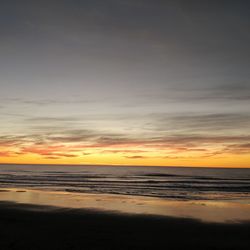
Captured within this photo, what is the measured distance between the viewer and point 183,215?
20.9m

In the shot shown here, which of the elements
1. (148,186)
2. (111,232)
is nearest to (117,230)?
(111,232)

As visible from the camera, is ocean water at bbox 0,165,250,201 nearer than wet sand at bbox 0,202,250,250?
No

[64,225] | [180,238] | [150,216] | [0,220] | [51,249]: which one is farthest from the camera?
[150,216]

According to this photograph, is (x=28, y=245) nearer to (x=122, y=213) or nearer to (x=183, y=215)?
(x=122, y=213)

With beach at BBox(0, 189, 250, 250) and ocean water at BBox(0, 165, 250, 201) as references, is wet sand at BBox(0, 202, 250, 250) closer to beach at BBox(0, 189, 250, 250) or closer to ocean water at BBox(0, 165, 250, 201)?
beach at BBox(0, 189, 250, 250)

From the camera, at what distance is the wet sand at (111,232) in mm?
12586

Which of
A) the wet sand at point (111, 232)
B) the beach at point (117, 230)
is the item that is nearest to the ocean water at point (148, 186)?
the beach at point (117, 230)

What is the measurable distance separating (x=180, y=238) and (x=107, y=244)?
379 cm

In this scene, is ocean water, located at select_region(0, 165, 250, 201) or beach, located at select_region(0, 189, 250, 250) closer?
beach, located at select_region(0, 189, 250, 250)

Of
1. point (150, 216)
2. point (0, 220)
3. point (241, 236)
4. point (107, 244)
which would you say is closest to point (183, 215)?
point (150, 216)

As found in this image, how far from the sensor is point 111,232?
15.1 m

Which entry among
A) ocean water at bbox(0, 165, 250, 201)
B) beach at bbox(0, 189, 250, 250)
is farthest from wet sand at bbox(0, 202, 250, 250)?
ocean water at bbox(0, 165, 250, 201)

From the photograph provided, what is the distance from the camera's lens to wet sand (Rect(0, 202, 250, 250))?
1259 cm

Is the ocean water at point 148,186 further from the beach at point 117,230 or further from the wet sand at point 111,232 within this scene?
the wet sand at point 111,232
